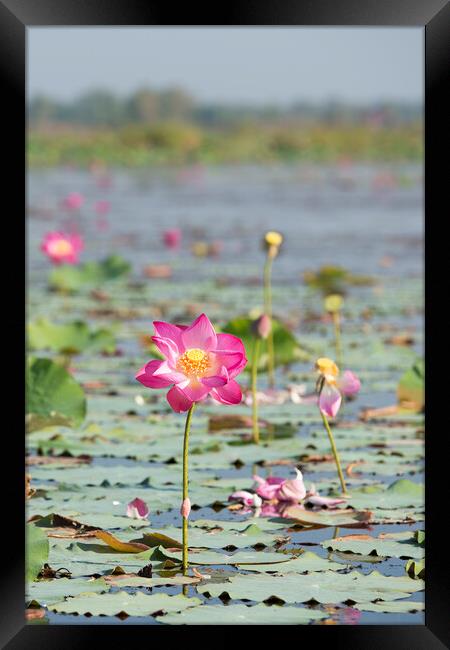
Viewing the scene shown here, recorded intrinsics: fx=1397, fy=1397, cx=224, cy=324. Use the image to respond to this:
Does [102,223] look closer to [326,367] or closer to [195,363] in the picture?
[326,367]

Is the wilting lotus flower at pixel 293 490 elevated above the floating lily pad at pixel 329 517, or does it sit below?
above

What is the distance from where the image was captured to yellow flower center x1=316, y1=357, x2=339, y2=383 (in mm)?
3146

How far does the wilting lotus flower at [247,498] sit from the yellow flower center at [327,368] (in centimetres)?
32

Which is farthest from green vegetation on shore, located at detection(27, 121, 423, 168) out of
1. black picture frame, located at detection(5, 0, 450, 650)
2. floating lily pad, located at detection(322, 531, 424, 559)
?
black picture frame, located at detection(5, 0, 450, 650)

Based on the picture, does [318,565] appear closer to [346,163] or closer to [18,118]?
[18,118]

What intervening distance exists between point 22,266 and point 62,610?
60 cm

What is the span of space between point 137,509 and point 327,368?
0.54 m

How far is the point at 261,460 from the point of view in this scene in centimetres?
365

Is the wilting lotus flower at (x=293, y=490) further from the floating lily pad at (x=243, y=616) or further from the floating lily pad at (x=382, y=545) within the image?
the floating lily pad at (x=243, y=616)

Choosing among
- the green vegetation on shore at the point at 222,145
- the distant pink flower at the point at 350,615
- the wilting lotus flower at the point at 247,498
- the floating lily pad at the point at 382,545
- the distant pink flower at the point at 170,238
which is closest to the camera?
the distant pink flower at the point at 350,615

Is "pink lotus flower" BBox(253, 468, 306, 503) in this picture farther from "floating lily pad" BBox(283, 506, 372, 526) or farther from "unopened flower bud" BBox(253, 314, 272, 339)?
"unopened flower bud" BBox(253, 314, 272, 339)

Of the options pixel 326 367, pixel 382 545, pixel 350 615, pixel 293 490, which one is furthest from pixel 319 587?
pixel 326 367

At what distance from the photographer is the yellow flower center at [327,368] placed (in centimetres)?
315

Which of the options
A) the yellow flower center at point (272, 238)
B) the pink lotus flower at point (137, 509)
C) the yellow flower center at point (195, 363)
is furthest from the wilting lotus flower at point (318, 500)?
the yellow flower center at point (272, 238)
